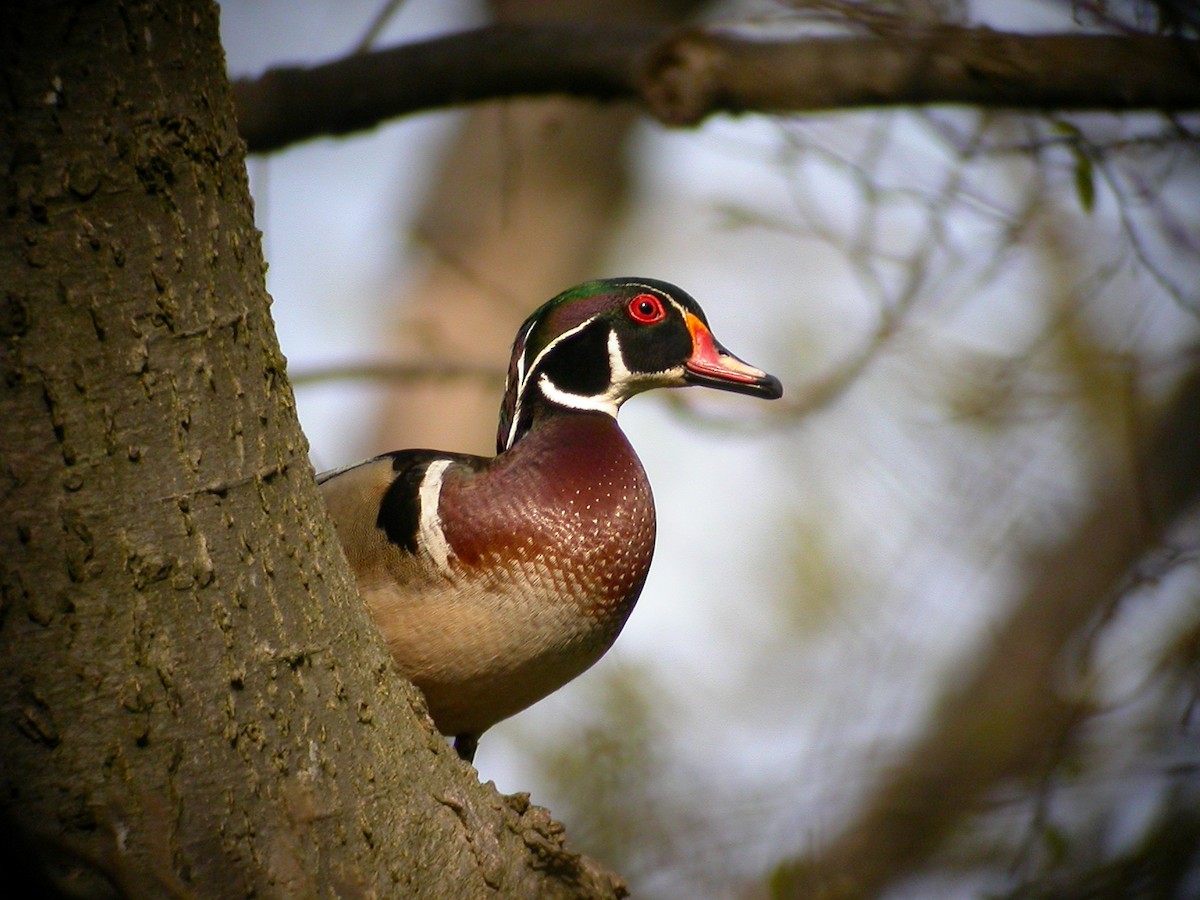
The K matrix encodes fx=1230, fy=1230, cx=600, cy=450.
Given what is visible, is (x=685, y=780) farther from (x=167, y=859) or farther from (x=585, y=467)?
(x=167, y=859)

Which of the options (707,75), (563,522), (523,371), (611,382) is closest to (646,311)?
(611,382)

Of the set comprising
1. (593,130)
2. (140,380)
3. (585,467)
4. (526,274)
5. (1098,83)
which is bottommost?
(140,380)

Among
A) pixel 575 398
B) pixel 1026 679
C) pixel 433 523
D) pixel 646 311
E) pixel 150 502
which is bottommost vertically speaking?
pixel 150 502

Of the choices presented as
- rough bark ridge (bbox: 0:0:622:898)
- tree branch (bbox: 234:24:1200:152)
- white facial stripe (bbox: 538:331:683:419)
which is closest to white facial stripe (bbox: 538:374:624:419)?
white facial stripe (bbox: 538:331:683:419)

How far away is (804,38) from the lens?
3.30 m

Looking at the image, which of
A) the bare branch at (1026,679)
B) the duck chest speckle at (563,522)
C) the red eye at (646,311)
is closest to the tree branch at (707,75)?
the red eye at (646,311)

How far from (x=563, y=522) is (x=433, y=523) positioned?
0.26 metres

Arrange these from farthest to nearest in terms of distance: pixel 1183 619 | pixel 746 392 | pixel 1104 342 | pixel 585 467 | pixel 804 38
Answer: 1. pixel 1104 342
2. pixel 1183 619
3. pixel 804 38
4. pixel 746 392
5. pixel 585 467

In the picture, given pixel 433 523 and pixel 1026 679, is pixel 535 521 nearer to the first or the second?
pixel 433 523

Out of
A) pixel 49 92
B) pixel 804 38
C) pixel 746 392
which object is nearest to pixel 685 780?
pixel 746 392

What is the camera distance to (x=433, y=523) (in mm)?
2350

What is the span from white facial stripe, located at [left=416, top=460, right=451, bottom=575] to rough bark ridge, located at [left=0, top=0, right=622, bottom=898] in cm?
71

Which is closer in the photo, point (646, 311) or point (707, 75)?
point (646, 311)

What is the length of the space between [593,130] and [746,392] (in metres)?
4.14
